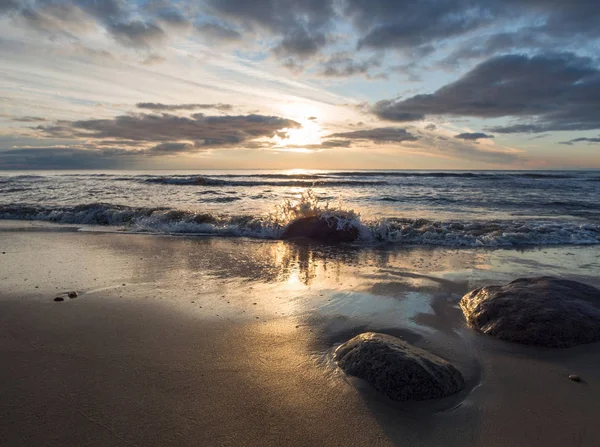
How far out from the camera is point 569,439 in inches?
91.4

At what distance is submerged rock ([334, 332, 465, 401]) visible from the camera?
2.72 m

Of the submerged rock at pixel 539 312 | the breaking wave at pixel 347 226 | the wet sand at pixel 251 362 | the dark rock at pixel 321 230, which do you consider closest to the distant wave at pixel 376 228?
the breaking wave at pixel 347 226

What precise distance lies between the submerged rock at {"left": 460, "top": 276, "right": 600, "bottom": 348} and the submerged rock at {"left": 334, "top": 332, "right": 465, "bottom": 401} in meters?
1.16

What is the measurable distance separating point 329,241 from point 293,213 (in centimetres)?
161

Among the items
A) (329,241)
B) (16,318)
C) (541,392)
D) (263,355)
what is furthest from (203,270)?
(541,392)

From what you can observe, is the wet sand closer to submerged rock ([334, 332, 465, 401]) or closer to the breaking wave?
submerged rock ([334, 332, 465, 401])

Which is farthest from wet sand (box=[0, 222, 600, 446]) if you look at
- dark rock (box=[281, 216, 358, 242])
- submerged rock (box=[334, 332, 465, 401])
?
dark rock (box=[281, 216, 358, 242])

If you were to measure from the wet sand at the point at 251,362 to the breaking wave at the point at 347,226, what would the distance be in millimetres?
2686

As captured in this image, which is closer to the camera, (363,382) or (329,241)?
(363,382)

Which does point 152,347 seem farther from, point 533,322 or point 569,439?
point 533,322

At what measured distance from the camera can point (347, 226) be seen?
369 inches

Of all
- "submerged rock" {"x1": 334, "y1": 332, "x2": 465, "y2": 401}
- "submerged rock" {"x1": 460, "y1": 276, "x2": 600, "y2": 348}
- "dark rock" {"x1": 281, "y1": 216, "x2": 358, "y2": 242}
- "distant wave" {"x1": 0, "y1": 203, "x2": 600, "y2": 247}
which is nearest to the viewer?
"submerged rock" {"x1": 334, "y1": 332, "x2": 465, "y2": 401}

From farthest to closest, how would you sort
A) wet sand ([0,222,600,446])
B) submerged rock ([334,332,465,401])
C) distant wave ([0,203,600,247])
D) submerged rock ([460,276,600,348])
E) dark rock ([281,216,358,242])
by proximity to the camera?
dark rock ([281,216,358,242]), distant wave ([0,203,600,247]), submerged rock ([460,276,600,348]), submerged rock ([334,332,465,401]), wet sand ([0,222,600,446])

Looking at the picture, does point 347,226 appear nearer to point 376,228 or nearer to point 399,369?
point 376,228
